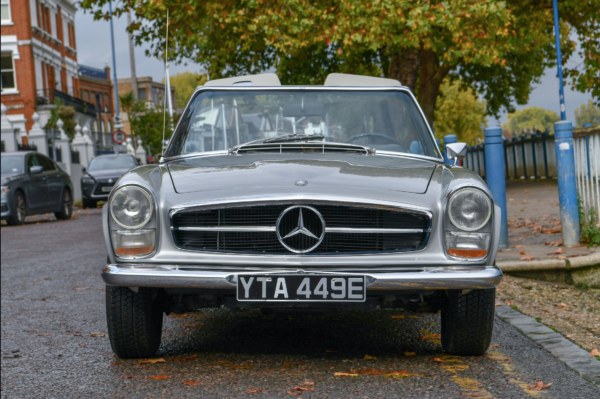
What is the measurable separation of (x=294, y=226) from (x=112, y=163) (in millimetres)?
21895

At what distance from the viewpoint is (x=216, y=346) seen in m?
4.96

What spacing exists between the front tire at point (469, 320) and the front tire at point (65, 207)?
54.3 ft

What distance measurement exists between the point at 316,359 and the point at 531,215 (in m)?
8.86

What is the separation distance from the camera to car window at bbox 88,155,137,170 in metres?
25.1

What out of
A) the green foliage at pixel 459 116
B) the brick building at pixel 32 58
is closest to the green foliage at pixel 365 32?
the brick building at pixel 32 58

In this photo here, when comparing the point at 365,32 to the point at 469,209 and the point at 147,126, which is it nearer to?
the point at 469,209

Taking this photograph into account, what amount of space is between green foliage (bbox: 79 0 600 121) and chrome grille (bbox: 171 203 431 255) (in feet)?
31.1

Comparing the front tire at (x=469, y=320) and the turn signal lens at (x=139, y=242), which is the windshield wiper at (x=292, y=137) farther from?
the front tire at (x=469, y=320)

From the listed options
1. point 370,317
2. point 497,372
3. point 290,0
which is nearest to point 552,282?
point 370,317

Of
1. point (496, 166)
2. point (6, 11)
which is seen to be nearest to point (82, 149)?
point (6, 11)

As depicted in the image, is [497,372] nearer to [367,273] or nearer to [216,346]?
[367,273]

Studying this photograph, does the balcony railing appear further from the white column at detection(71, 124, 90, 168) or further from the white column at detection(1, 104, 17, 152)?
the white column at detection(1, 104, 17, 152)

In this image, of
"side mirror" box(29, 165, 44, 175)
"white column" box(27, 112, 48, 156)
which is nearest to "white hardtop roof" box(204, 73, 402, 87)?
"side mirror" box(29, 165, 44, 175)

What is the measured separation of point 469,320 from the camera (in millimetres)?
4371
